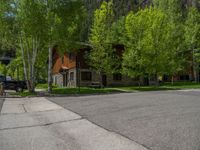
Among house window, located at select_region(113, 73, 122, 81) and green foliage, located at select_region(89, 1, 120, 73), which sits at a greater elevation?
green foliage, located at select_region(89, 1, 120, 73)

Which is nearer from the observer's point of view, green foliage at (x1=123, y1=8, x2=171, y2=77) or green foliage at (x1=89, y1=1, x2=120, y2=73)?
green foliage at (x1=123, y1=8, x2=171, y2=77)

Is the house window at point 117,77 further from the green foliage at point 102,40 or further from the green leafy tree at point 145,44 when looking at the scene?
the green leafy tree at point 145,44

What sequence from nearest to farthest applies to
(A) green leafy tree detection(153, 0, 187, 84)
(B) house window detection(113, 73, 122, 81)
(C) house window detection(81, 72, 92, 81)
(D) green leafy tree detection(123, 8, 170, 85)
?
(D) green leafy tree detection(123, 8, 170, 85) < (C) house window detection(81, 72, 92, 81) < (B) house window detection(113, 73, 122, 81) < (A) green leafy tree detection(153, 0, 187, 84)

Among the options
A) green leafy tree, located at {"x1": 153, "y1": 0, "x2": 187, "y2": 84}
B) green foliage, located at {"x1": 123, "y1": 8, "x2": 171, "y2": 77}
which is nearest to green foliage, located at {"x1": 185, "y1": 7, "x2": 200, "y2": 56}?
green leafy tree, located at {"x1": 153, "y1": 0, "x2": 187, "y2": 84}

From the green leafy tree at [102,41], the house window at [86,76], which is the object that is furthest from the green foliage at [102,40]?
the house window at [86,76]

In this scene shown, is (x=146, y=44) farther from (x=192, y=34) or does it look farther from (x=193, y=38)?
(x=192, y=34)

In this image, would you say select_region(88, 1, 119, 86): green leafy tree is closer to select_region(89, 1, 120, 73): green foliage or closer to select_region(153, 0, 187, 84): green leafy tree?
select_region(89, 1, 120, 73): green foliage

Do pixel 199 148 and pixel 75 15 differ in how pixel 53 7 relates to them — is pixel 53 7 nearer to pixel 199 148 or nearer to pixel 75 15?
pixel 75 15

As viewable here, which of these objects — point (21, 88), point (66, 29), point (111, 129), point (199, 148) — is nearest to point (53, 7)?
point (66, 29)

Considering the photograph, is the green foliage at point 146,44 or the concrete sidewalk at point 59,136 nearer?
the concrete sidewalk at point 59,136

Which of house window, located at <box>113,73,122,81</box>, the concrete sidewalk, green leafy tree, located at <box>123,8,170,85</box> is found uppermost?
green leafy tree, located at <box>123,8,170,85</box>

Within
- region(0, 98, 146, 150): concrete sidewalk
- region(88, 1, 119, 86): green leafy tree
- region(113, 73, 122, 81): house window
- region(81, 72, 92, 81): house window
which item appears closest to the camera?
region(0, 98, 146, 150): concrete sidewalk

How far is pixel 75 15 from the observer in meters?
29.4

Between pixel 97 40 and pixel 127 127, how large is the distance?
27.4m
